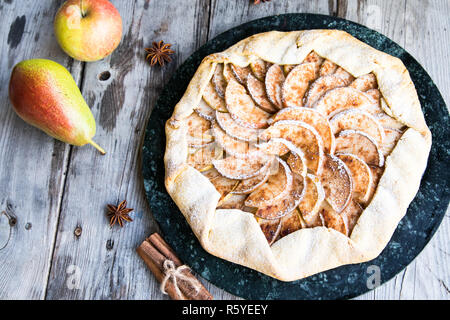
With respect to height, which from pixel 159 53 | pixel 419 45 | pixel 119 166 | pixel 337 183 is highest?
pixel 419 45

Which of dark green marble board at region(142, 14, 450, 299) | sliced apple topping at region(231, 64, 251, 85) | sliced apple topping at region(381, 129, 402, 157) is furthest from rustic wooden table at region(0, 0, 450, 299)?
sliced apple topping at region(381, 129, 402, 157)

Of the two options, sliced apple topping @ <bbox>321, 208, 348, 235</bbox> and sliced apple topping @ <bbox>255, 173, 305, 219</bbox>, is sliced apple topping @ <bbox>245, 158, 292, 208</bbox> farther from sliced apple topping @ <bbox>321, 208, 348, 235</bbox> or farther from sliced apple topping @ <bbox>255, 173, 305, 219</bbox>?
sliced apple topping @ <bbox>321, 208, 348, 235</bbox>

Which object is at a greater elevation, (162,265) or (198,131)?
(198,131)

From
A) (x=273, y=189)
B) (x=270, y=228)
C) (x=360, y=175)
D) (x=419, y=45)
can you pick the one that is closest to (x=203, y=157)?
(x=273, y=189)

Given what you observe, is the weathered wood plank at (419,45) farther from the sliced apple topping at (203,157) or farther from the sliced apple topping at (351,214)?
the sliced apple topping at (203,157)

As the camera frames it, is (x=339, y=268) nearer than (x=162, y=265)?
Yes

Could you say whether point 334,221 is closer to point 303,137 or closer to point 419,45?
point 303,137

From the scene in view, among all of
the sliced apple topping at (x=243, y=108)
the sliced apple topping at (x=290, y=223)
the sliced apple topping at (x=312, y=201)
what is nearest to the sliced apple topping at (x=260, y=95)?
the sliced apple topping at (x=243, y=108)
